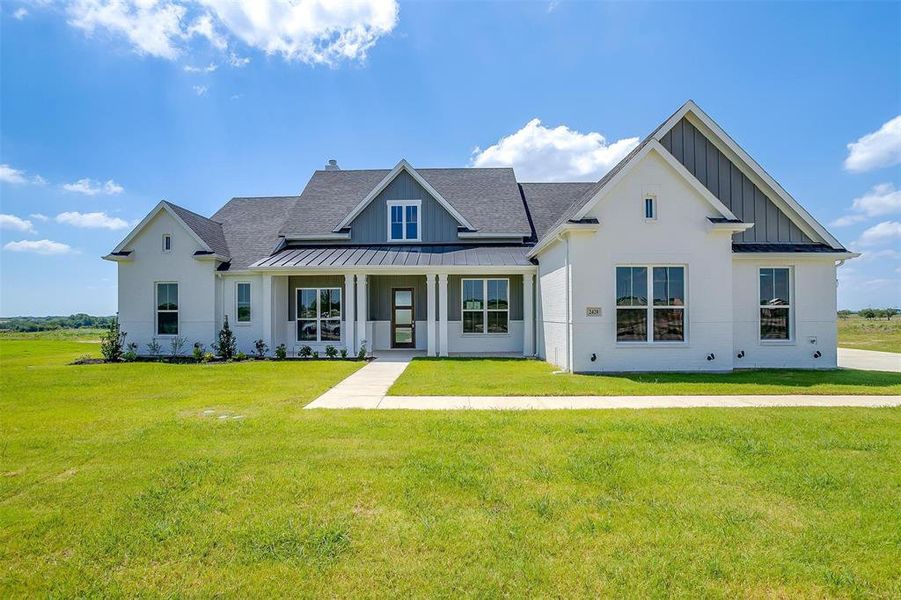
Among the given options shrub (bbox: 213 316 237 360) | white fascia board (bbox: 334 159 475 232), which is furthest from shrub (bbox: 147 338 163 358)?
white fascia board (bbox: 334 159 475 232)

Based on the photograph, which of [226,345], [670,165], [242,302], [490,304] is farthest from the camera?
[242,302]

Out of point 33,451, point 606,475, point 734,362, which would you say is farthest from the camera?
point 734,362

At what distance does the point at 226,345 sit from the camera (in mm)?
17188

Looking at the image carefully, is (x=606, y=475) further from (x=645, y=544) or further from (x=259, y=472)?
(x=259, y=472)

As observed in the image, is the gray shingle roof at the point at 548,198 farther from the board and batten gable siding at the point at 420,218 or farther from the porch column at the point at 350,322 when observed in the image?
the porch column at the point at 350,322

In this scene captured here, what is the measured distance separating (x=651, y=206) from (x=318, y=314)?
1269 centimetres

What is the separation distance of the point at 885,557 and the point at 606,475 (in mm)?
2217

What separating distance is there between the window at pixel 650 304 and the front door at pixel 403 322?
345 inches

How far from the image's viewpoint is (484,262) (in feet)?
54.8

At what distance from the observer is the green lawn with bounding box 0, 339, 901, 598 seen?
10.8 ft

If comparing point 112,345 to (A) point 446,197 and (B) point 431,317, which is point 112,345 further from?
(A) point 446,197

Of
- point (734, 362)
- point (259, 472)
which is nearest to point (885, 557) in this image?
point (259, 472)

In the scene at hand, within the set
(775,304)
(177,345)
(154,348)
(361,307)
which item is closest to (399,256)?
(361,307)

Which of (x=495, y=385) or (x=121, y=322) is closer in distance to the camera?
(x=495, y=385)
